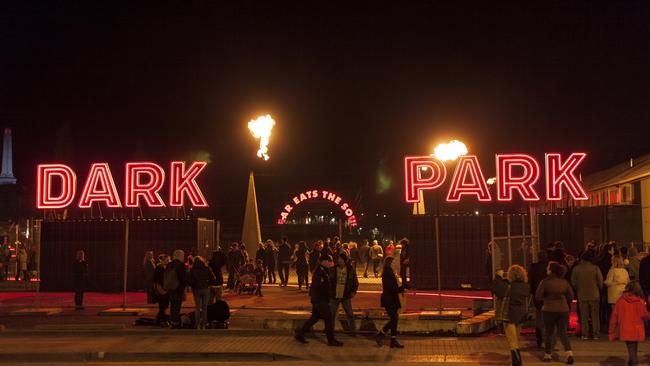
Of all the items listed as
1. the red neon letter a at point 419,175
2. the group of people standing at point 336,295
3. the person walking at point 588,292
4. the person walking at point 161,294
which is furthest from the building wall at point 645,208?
the person walking at point 161,294

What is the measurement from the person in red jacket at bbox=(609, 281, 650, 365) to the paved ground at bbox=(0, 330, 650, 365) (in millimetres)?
1022

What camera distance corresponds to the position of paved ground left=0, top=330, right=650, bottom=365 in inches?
448

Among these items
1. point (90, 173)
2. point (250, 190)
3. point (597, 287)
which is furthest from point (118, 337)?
point (250, 190)

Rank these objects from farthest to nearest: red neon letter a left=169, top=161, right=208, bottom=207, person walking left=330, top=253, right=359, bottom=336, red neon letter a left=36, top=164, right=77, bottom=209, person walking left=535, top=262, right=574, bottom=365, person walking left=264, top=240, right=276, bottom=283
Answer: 1. person walking left=264, top=240, right=276, bottom=283
2. red neon letter a left=169, top=161, right=208, bottom=207
3. red neon letter a left=36, top=164, right=77, bottom=209
4. person walking left=330, top=253, right=359, bottom=336
5. person walking left=535, top=262, right=574, bottom=365

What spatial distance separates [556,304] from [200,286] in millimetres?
7289

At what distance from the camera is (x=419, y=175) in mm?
22578

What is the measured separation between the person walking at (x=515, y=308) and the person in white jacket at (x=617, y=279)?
341 centimetres

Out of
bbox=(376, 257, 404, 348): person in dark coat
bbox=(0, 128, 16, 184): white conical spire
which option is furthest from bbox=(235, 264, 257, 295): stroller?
bbox=(0, 128, 16, 184): white conical spire

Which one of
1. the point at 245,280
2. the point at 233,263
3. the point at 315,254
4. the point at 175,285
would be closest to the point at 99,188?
the point at 233,263

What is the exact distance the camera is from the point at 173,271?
48.9ft

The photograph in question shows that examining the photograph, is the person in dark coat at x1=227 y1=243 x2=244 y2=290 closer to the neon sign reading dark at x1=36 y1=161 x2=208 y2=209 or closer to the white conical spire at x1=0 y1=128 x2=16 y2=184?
the neon sign reading dark at x1=36 y1=161 x2=208 y2=209

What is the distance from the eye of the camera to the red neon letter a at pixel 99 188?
23500 millimetres

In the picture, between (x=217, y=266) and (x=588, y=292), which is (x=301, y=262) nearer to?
(x=217, y=266)

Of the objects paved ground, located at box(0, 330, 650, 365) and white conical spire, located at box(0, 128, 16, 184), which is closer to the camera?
paved ground, located at box(0, 330, 650, 365)
